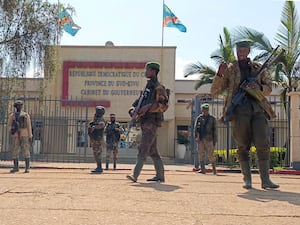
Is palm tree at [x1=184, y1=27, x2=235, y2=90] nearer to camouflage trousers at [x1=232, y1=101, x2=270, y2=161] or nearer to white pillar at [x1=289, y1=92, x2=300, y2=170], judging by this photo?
white pillar at [x1=289, y1=92, x2=300, y2=170]

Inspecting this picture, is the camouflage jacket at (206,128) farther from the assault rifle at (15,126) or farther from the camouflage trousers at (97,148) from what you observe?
the assault rifle at (15,126)

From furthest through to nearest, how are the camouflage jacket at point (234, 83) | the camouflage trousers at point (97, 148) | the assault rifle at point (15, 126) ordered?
the camouflage trousers at point (97, 148), the assault rifle at point (15, 126), the camouflage jacket at point (234, 83)

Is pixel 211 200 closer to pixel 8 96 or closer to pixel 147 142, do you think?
pixel 147 142

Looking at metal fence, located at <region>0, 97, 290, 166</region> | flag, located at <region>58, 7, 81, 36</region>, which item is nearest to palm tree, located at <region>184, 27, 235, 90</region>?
metal fence, located at <region>0, 97, 290, 166</region>

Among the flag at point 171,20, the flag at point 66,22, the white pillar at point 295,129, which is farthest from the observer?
the flag at point 171,20

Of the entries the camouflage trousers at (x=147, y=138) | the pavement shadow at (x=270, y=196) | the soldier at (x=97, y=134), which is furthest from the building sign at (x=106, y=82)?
the pavement shadow at (x=270, y=196)

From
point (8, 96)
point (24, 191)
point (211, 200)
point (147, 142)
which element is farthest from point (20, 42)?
point (211, 200)

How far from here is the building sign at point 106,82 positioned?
23.5 m

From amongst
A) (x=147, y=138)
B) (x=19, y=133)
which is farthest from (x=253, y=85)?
(x=19, y=133)

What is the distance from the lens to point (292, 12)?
607 inches

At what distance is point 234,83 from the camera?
4668mm

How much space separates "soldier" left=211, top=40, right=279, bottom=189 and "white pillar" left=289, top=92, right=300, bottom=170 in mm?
A: 7648

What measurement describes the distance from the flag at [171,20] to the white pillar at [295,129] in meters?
14.0

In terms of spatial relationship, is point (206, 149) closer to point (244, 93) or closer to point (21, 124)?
point (21, 124)
